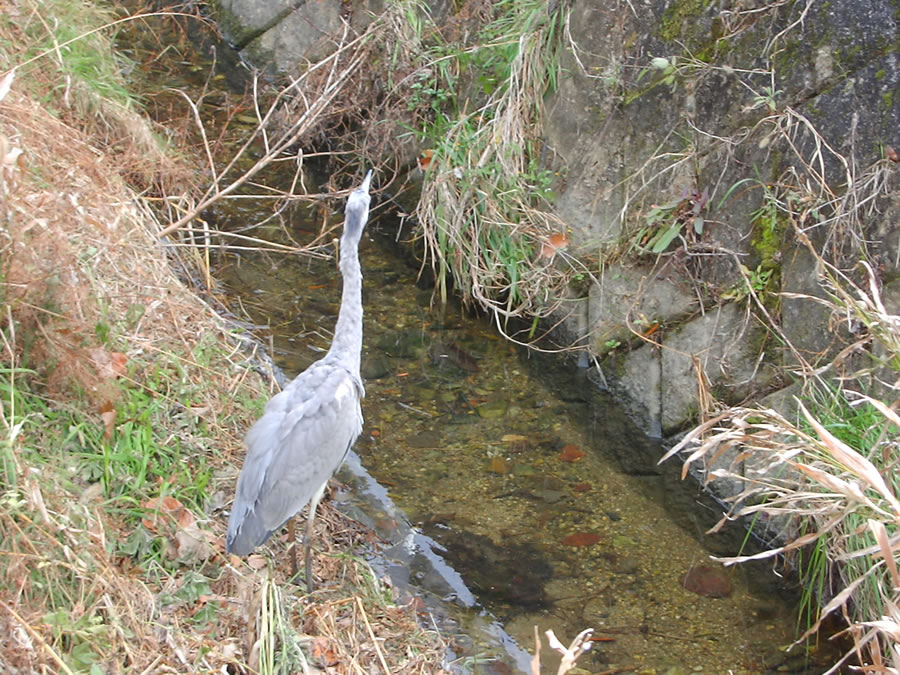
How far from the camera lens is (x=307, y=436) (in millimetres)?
3520

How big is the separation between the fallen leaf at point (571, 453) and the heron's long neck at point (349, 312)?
60.6 inches

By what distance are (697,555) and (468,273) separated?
83.5 inches

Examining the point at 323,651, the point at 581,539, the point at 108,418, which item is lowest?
the point at 581,539

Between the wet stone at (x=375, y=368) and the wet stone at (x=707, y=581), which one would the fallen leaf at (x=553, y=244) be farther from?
the wet stone at (x=707, y=581)

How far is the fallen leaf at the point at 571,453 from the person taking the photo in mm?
4812

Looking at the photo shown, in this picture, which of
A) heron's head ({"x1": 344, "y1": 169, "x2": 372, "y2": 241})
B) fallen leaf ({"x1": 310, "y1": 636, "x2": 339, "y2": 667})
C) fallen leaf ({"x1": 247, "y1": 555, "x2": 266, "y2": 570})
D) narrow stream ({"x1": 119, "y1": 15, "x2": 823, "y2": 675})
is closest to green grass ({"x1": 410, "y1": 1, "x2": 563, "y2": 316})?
narrow stream ({"x1": 119, "y1": 15, "x2": 823, "y2": 675})

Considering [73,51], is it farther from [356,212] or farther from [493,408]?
[493,408]

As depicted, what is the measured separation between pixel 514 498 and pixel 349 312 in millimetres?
1434

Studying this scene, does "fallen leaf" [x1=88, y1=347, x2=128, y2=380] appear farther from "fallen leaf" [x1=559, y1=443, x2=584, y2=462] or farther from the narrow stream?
"fallen leaf" [x1=559, y1=443, x2=584, y2=462]

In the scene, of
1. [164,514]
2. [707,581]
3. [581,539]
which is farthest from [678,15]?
[164,514]

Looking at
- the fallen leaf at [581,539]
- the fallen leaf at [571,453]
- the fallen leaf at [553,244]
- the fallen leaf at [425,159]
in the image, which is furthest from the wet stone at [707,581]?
the fallen leaf at [425,159]

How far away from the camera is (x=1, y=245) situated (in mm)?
3207

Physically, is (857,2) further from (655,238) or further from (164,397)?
(164,397)

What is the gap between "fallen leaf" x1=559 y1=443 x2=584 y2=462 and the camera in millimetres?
4812
